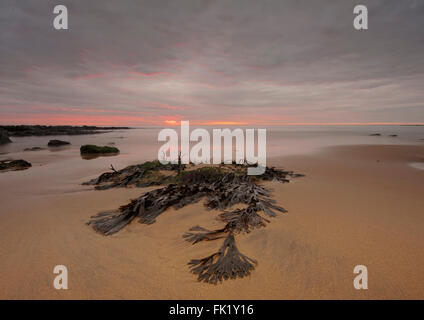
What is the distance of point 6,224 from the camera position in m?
3.53

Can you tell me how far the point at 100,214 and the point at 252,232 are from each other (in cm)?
297

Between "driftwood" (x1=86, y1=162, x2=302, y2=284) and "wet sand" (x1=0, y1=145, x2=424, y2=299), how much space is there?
0.14 m

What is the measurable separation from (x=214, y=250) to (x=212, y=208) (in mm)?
1450

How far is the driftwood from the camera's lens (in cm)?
240

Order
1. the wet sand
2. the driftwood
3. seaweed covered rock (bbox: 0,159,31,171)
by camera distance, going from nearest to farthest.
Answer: the wet sand → the driftwood → seaweed covered rock (bbox: 0,159,31,171)

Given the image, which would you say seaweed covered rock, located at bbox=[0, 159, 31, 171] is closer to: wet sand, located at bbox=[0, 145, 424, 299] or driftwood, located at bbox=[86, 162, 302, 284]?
driftwood, located at bbox=[86, 162, 302, 284]

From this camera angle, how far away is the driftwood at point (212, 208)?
2.40m

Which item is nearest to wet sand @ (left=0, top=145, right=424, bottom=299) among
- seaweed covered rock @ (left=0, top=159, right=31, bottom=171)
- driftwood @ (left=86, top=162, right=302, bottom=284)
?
driftwood @ (left=86, top=162, right=302, bottom=284)

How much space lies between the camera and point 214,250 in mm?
2717

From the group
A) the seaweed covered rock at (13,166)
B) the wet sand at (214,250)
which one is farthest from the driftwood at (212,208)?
the seaweed covered rock at (13,166)

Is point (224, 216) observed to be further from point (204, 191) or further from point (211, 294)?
point (211, 294)

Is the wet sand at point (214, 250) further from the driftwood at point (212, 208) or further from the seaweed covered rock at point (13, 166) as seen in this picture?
the seaweed covered rock at point (13, 166)

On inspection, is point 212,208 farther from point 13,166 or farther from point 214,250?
point 13,166

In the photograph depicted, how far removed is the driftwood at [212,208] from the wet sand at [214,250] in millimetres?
140
